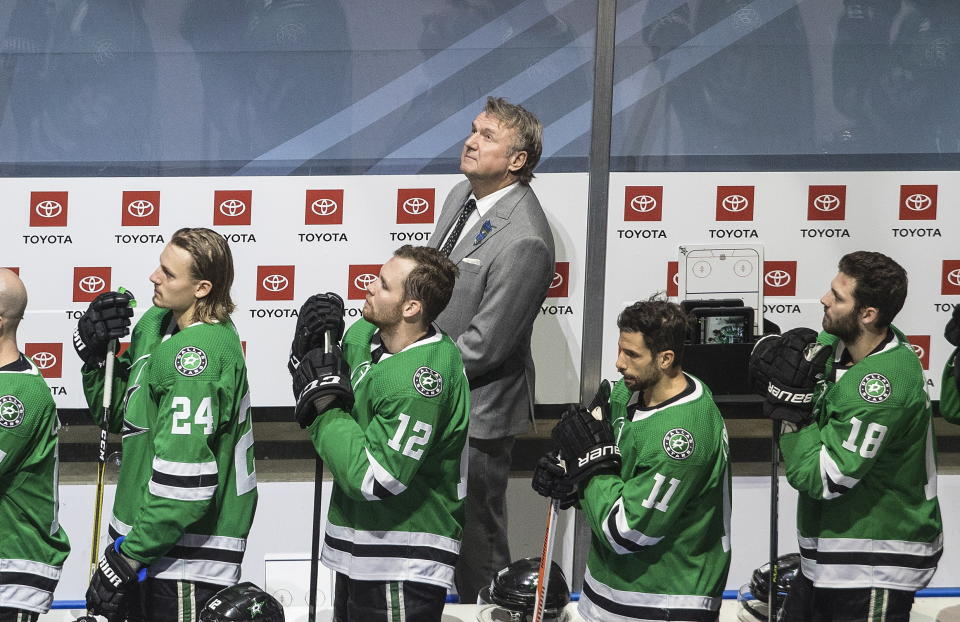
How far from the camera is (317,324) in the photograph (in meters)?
3.41

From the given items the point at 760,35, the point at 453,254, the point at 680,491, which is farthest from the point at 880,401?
the point at 760,35

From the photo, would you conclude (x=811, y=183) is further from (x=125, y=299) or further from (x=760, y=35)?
(x=125, y=299)

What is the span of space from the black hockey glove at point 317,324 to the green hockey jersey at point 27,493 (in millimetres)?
675

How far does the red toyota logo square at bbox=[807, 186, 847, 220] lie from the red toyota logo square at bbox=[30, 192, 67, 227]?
2774 millimetres

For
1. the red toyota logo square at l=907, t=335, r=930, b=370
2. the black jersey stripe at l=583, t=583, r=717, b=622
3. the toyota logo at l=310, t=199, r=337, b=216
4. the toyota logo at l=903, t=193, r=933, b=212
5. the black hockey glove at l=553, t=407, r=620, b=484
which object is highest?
the toyota logo at l=903, t=193, r=933, b=212

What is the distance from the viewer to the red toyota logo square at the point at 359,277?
4.72 metres

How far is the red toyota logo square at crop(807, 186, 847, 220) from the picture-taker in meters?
4.79

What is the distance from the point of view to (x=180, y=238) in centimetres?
341

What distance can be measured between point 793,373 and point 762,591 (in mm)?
806

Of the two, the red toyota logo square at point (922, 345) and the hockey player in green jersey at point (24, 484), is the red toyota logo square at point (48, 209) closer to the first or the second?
the hockey player in green jersey at point (24, 484)

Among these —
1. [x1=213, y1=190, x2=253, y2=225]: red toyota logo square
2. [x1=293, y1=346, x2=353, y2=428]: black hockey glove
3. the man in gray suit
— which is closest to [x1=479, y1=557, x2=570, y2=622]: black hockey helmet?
the man in gray suit

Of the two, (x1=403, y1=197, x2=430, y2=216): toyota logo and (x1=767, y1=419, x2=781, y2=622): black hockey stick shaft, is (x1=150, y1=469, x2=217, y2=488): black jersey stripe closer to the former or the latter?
(x1=767, y1=419, x2=781, y2=622): black hockey stick shaft

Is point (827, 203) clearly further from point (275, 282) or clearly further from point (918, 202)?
point (275, 282)

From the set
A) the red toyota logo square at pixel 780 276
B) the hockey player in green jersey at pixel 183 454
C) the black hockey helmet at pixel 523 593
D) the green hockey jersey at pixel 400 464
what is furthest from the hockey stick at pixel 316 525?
the red toyota logo square at pixel 780 276
